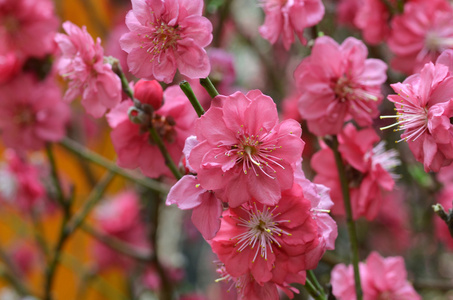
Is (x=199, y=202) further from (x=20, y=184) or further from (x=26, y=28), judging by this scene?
(x=20, y=184)

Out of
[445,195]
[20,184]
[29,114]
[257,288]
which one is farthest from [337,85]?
[20,184]

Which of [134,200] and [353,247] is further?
[134,200]

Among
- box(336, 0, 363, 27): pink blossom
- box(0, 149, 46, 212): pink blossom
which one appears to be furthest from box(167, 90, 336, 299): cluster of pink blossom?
box(0, 149, 46, 212): pink blossom

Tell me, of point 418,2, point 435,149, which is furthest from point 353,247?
point 418,2

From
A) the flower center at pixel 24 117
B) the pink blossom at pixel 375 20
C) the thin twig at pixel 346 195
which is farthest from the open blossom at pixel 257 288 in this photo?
the flower center at pixel 24 117

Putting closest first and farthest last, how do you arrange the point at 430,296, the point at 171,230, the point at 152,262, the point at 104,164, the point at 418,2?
1. the point at 418,2
2. the point at 104,164
3. the point at 152,262
4. the point at 430,296
5. the point at 171,230

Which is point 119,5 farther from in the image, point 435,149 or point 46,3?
point 435,149
